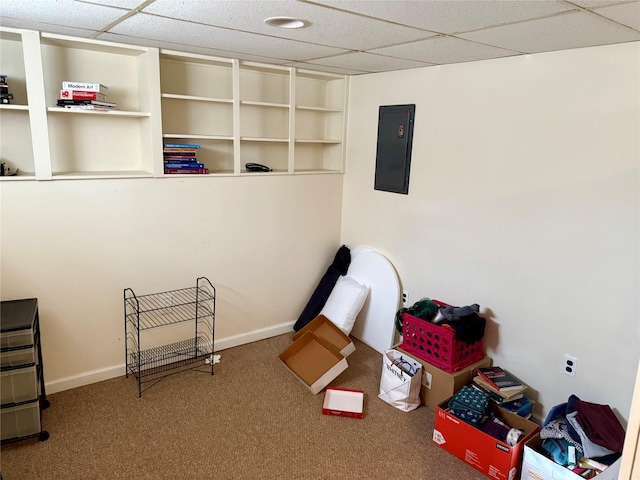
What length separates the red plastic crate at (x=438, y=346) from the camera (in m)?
2.71

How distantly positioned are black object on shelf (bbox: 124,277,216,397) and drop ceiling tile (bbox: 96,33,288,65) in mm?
1548

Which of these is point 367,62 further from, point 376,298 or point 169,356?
point 169,356

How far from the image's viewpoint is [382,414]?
2805 millimetres

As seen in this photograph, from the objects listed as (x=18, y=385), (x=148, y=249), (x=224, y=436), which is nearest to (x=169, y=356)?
(x=148, y=249)

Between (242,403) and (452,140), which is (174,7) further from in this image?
(242,403)

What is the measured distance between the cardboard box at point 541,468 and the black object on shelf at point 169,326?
6.71ft

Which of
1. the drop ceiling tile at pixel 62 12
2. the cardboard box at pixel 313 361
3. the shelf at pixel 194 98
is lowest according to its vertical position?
the cardboard box at pixel 313 361

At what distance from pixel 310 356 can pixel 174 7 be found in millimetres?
2345

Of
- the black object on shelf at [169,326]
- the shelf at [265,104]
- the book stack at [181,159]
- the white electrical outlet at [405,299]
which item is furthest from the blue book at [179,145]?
the white electrical outlet at [405,299]

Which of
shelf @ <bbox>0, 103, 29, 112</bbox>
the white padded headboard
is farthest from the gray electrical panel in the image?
shelf @ <bbox>0, 103, 29, 112</bbox>

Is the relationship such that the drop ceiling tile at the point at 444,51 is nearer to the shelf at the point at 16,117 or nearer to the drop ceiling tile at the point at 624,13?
the drop ceiling tile at the point at 624,13

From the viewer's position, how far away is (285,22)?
78.3 inches

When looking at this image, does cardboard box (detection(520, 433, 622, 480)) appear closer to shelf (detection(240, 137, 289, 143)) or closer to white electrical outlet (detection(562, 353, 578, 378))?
white electrical outlet (detection(562, 353, 578, 378))

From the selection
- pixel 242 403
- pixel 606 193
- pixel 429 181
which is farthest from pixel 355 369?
pixel 606 193
